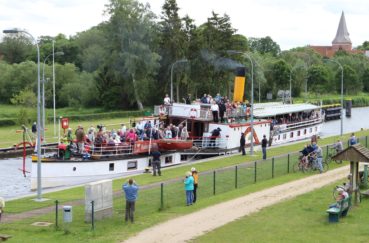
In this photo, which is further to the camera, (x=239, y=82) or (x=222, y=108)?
(x=239, y=82)

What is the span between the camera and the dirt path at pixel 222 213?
18266 millimetres

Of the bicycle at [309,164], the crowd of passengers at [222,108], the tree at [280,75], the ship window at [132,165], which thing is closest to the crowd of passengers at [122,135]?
the ship window at [132,165]

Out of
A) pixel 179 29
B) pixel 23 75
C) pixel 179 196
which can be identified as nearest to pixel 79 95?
pixel 23 75

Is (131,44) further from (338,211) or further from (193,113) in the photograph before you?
(338,211)

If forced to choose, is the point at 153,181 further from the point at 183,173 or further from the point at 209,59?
the point at 209,59

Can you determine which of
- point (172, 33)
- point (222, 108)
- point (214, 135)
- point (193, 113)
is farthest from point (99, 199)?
point (172, 33)

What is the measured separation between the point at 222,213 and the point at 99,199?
4.60m

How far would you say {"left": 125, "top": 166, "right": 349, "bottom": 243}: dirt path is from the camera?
18266mm

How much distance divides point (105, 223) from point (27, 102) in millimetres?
56466

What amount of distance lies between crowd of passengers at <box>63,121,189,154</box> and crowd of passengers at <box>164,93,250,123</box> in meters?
2.94

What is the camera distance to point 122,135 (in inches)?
1516

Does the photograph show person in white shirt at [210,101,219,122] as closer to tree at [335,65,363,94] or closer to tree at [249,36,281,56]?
tree at [335,65,363,94]

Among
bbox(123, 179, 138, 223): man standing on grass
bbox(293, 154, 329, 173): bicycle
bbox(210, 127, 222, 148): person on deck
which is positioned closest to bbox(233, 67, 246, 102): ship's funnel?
bbox(210, 127, 222, 148): person on deck

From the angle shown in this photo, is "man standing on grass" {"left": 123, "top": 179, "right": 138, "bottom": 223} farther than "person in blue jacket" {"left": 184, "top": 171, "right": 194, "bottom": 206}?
No
